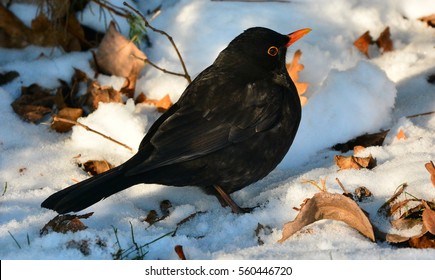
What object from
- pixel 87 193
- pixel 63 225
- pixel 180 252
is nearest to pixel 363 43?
pixel 87 193

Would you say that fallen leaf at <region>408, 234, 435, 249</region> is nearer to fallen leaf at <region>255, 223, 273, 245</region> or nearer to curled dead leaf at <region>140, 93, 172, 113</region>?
fallen leaf at <region>255, 223, 273, 245</region>

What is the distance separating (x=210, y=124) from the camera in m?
4.03

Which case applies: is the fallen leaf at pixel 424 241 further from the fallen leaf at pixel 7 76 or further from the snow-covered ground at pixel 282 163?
the fallen leaf at pixel 7 76

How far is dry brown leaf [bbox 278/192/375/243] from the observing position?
3.42m

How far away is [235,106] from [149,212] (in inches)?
29.3

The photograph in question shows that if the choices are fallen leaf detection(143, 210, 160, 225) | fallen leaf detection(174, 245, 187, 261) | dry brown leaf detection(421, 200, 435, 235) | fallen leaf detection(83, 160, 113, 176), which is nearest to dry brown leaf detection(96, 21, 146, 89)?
fallen leaf detection(83, 160, 113, 176)

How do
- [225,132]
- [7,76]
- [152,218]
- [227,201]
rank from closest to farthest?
[152,218] < [225,132] < [227,201] < [7,76]

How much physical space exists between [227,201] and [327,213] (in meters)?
0.78

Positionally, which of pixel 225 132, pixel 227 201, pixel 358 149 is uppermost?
pixel 225 132

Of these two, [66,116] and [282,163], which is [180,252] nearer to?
[282,163]

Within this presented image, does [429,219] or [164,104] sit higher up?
[164,104]

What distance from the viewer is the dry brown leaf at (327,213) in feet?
11.2

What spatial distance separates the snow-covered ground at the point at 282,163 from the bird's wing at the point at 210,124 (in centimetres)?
33

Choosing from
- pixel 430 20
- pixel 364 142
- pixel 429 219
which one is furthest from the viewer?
pixel 430 20
